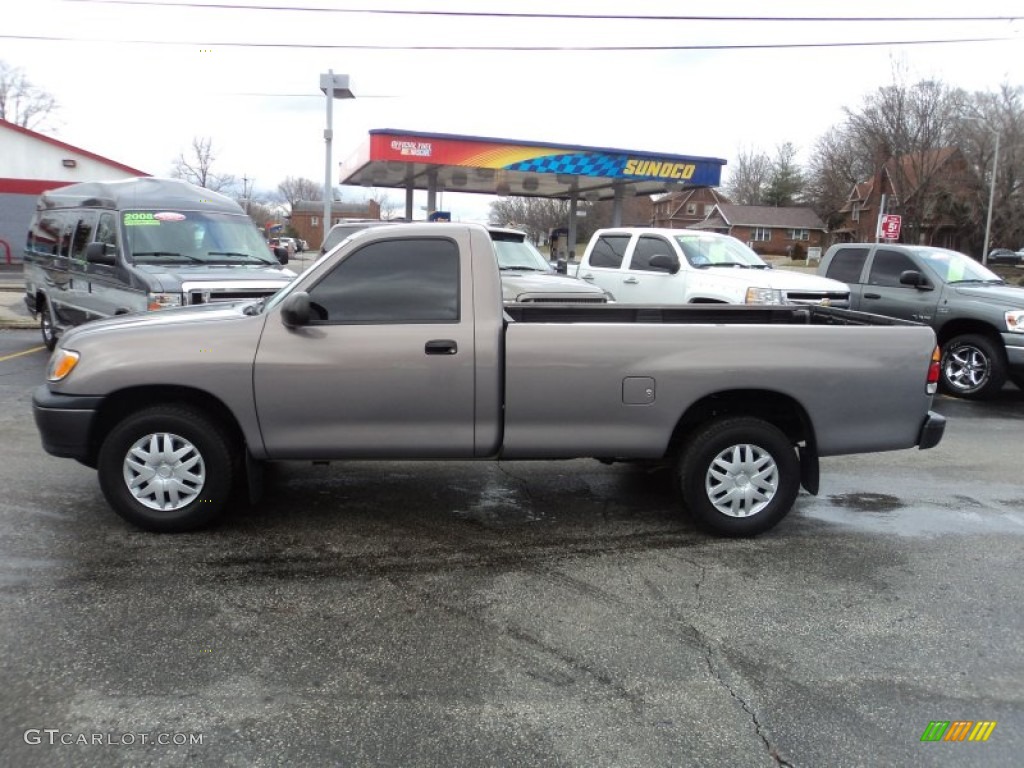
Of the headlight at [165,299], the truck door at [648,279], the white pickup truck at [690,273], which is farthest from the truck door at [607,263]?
the headlight at [165,299]

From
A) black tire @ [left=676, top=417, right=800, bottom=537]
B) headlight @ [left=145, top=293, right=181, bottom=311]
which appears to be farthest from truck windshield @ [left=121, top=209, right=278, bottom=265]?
black tire @ [left=676, top=417, right=800, bottom=537]

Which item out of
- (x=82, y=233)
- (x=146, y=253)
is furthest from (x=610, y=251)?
(x=82, y=233)

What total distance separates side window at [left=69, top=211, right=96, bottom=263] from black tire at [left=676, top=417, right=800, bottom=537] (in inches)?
339

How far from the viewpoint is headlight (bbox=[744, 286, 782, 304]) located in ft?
32.7

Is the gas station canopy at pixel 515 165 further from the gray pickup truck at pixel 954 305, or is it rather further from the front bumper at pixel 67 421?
the front bumper at pixel 67 421

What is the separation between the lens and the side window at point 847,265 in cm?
1191

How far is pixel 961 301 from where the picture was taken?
1031cm

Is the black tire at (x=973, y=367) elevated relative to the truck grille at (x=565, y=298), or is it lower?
lower

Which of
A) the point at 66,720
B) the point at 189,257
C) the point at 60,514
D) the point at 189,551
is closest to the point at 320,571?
the point at 189,551

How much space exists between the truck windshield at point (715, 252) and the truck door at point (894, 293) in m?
1.49

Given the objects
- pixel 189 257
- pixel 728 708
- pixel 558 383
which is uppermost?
pixel 189 257

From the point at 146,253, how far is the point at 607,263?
6542 millimetres

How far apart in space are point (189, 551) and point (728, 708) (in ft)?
10.2

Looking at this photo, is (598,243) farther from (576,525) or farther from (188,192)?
(576,525)
